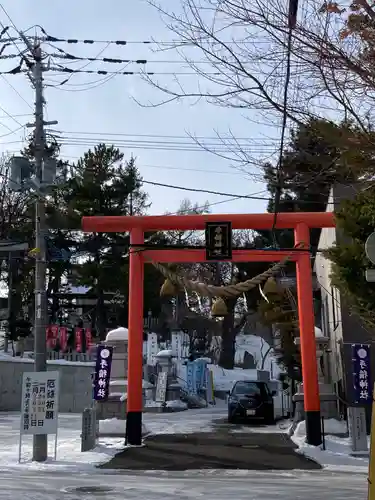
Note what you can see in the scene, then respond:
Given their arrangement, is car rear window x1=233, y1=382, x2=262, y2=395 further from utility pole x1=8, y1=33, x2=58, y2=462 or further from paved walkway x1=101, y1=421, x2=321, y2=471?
utility pole x1=8, y1=33, x2=58, y2=462

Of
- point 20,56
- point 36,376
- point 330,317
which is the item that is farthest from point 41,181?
point 330,317

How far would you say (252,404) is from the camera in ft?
76.6

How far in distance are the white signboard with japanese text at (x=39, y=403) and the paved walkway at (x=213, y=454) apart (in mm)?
1713

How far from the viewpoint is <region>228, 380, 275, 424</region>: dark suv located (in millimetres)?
23172

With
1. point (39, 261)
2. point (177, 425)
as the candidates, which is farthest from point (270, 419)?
point (39, 261)

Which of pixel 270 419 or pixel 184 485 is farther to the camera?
pixel 270 419

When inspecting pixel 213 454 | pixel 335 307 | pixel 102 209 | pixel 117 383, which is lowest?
pixel 213 454

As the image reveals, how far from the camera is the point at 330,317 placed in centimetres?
2245

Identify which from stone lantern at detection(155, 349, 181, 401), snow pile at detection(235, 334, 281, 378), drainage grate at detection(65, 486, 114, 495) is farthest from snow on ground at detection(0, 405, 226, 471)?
snow pile at detection(235, 334, 281, 378)

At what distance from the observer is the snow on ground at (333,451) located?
12.3 metres

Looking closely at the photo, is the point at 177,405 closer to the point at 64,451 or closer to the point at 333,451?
the point at 64,451

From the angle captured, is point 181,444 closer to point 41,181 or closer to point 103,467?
point 103,467

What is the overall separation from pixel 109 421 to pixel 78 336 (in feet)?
68.6

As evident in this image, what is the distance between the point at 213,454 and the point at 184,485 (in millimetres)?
4188
